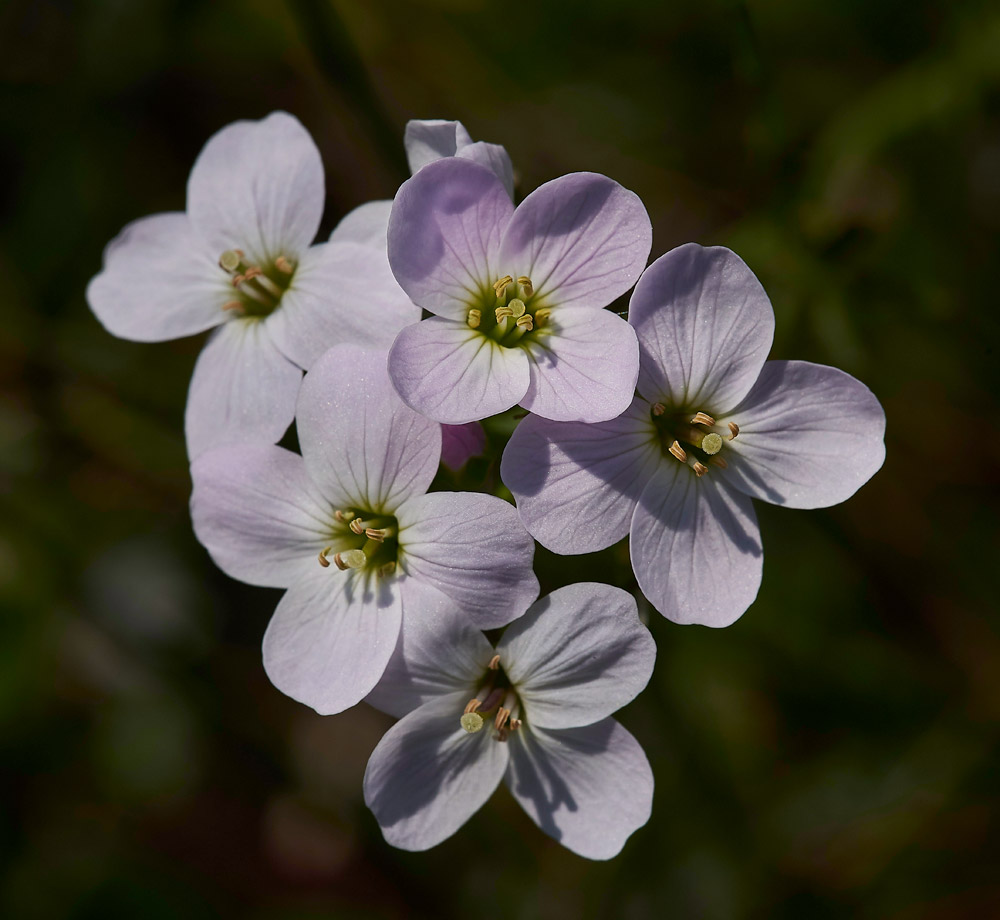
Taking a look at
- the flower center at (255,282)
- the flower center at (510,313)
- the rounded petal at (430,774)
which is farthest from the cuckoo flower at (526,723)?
the flower center at (255,282)

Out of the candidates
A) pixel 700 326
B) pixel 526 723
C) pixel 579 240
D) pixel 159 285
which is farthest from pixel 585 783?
pixel 159 285

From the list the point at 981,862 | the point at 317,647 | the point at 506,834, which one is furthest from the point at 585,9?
the point at 981,862

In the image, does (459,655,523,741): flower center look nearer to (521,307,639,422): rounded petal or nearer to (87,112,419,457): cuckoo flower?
(521,307,639,422): rounded petal

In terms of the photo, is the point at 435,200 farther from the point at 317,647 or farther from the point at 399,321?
the point at 317,647

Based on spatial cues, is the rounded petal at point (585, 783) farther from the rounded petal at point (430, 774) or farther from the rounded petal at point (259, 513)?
the rounded petal at point (259, 513)

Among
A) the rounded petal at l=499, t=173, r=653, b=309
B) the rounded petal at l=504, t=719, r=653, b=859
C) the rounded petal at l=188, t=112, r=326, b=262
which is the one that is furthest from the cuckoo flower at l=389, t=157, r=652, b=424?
the rounded petal at l=504, t=719, r=653, b=859

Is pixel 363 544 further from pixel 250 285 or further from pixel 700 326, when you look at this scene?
pixel 700 326
